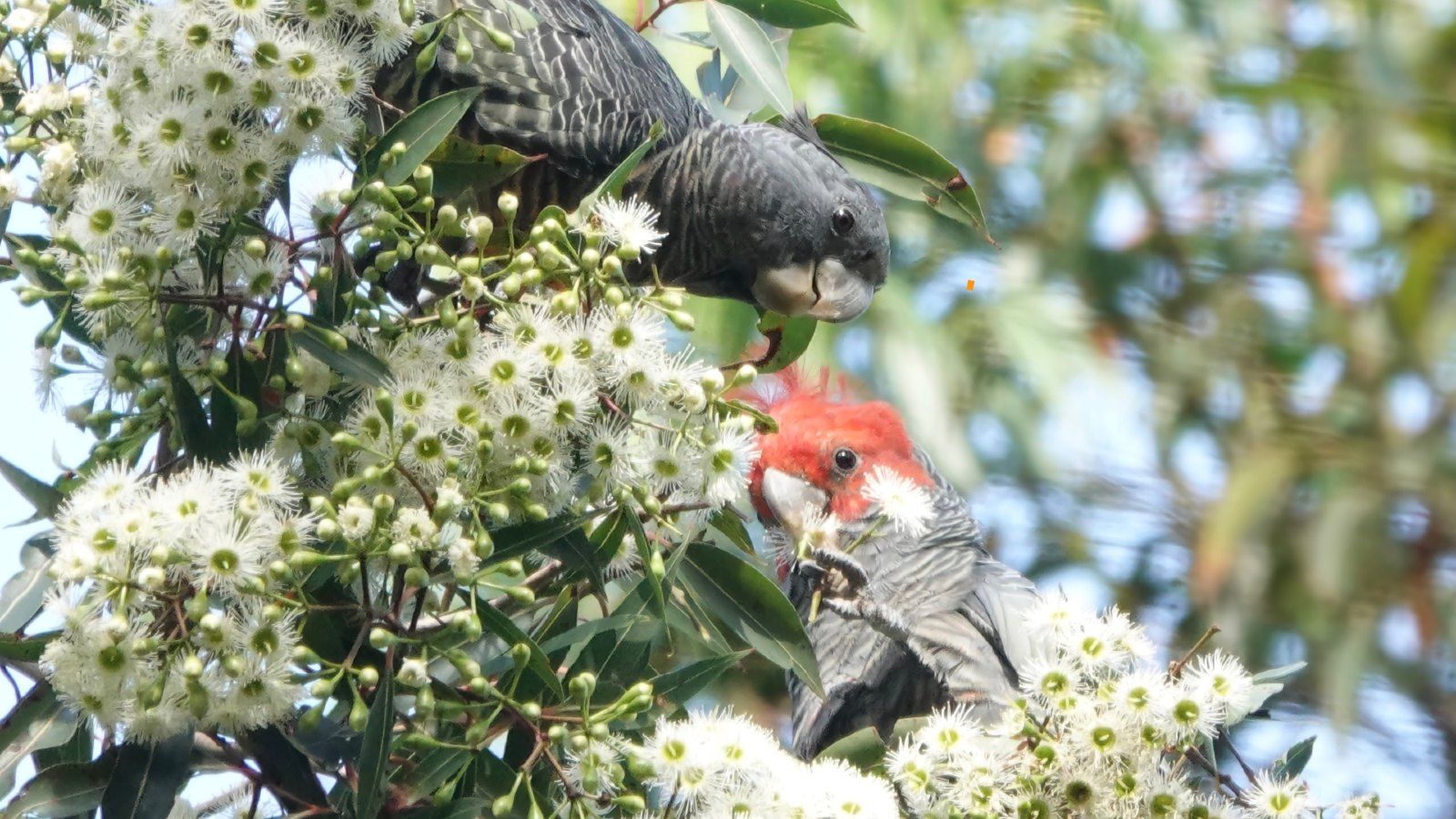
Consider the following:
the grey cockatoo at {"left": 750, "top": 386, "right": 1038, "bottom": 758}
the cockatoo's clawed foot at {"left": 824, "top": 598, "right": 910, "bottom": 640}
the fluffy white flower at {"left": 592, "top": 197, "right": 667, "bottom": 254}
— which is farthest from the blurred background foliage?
the fluffy white flower at {"left": 592, "top": 197, "right": 667, "bottom": 254}

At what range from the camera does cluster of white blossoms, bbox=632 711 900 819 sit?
1052 millimetres

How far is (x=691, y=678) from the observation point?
119 centimetres

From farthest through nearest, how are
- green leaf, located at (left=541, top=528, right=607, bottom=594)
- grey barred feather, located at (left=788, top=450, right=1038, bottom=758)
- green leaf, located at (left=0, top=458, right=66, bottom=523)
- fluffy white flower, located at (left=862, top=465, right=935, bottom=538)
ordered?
grey barred feather, located at (left=788, top=450, right=1038, bottom=758), fluffy white flower, located at (left=862, top=465, right=935, bottom=538), green leaf, located at (left=0, top=458, right=66, bottom=523), green leaf, located at (left=541, top=528, right=607, bottom=594)

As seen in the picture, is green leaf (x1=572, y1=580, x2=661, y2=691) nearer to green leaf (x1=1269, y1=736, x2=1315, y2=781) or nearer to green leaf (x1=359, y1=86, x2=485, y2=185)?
green leaf (x1=359, y1=86, x2=485, y2=185)

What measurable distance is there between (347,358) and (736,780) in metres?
0.42

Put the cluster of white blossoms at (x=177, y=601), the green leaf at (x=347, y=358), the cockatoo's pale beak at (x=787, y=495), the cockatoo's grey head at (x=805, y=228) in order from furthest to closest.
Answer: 1. the cockatoo's pale beak at (x=787, y=495)
2. the cockatoo's grey head at (x=805, y=228)
3. the green leaf at (x=347, y=358)
4. the cluster of white blossoms at (x=177, y=601)

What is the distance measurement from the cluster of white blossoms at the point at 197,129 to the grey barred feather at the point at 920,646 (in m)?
1.04

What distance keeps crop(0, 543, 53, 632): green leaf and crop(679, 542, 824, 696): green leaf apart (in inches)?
22.4

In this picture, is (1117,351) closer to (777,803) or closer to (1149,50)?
(1149,50)

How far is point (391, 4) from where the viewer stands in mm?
1085

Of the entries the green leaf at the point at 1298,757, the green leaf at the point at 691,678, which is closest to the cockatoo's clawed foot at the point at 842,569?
the green leaf at the point at 691,678

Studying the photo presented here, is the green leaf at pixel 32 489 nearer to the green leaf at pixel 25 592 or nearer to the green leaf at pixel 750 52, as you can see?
the green leaf at pixel 25 592

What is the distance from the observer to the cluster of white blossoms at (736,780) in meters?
1.05

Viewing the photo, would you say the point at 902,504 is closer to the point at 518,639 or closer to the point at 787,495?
the point at 518,639
